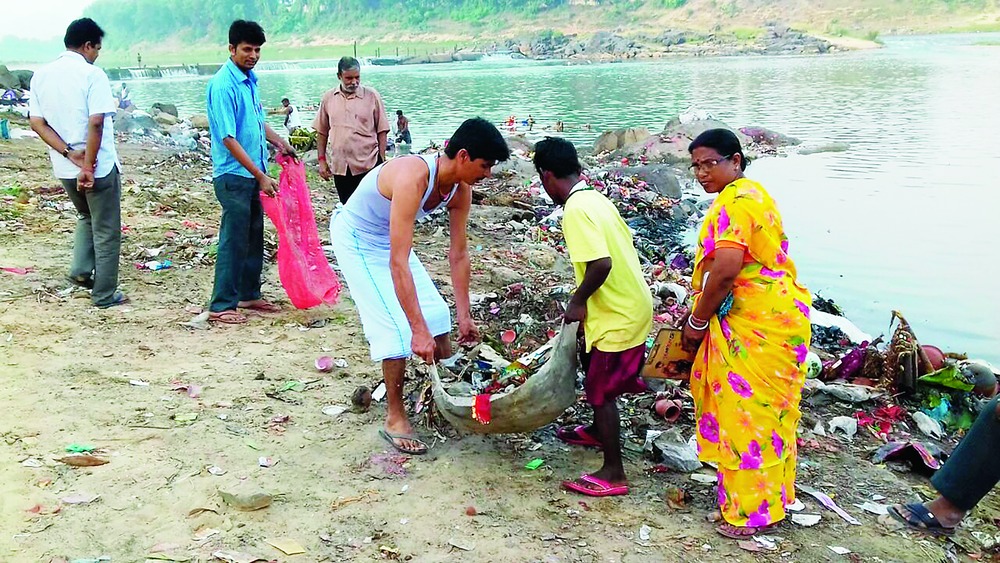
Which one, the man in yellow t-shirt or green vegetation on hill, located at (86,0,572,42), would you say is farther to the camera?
green vegetation on hill, located at (86,0,572,42)

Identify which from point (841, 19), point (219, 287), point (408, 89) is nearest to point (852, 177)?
point (219, 287)

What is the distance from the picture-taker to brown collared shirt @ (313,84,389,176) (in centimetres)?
655

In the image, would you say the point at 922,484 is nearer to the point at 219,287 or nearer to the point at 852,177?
the point at 219,287

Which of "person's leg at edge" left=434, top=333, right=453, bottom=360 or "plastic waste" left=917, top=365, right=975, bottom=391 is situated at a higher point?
"person's leg at edge" left=434, top=333, right=453, bottom=360

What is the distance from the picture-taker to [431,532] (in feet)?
9.98

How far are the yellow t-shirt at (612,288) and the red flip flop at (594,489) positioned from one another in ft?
1.87

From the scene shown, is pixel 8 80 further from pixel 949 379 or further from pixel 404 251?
pixel 949 379

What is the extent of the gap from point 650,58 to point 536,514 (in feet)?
213

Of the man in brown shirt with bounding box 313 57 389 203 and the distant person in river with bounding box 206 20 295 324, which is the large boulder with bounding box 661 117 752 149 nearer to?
the man in brown shirt with bounding box 313 57 389 203

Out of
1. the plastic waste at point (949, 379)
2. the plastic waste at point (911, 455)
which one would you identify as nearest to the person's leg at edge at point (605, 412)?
the plastic waste at point (911, 455)

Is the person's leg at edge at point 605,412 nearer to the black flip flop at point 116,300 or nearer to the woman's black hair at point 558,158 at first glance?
the woman's black hair at point 558,158

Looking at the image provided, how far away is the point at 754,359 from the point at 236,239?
3401mm

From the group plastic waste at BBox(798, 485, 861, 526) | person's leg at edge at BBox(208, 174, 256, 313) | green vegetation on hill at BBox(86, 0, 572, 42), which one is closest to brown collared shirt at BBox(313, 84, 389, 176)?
person's leg at edge at BBox(208, 174, 256, 313)

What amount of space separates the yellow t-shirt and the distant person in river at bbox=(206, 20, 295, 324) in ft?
8.31
